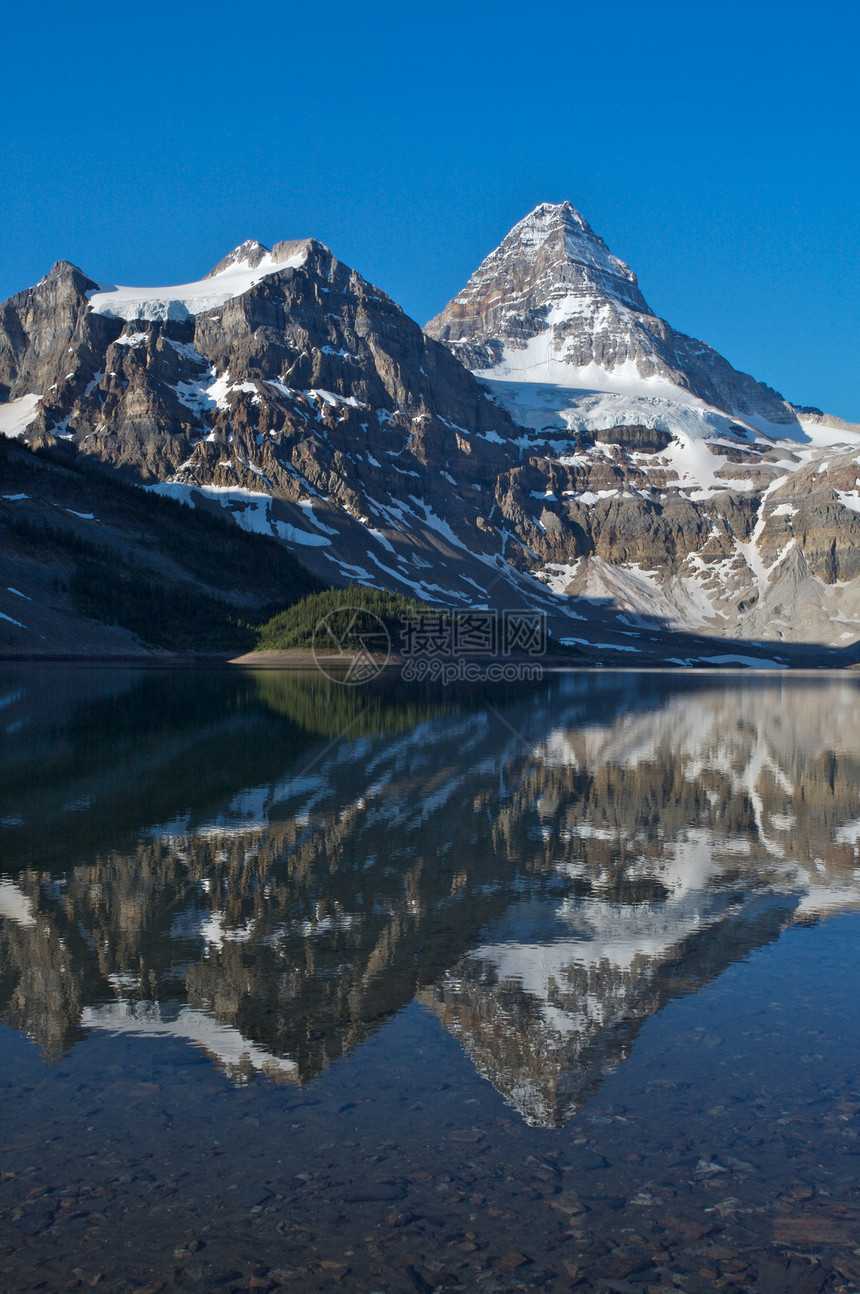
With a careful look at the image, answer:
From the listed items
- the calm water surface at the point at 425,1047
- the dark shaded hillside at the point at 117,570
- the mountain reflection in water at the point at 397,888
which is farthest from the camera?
the dark shaded hillside at the point at 117,570

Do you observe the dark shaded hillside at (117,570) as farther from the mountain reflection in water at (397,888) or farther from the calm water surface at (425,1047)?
the calm water surface at (425,1047)

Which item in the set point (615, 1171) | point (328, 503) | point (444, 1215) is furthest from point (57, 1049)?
point (328, 503)

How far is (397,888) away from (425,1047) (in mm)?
4128

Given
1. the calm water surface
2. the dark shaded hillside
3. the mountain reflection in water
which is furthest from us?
the dark shaded hillside

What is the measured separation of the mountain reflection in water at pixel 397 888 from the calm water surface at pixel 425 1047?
0.16 ft

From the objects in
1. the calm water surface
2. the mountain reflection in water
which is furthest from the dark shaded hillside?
the calm water surface

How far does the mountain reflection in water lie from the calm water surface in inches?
1.9

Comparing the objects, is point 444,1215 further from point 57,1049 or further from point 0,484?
point 0,484

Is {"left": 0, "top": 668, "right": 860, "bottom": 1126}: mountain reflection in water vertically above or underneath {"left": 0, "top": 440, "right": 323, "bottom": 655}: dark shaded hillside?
underneath

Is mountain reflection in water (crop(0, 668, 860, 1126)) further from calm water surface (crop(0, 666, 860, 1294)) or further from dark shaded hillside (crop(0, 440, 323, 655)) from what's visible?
dark shaded hillside (crop(0, 440, 323, 655))

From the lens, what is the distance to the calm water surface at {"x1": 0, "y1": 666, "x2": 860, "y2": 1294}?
4496 millimetres

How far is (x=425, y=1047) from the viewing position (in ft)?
21.3

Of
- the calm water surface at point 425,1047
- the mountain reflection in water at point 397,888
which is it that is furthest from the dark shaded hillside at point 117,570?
the calm water surface at point 425,1047

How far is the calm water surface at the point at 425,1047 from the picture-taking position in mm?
4496
